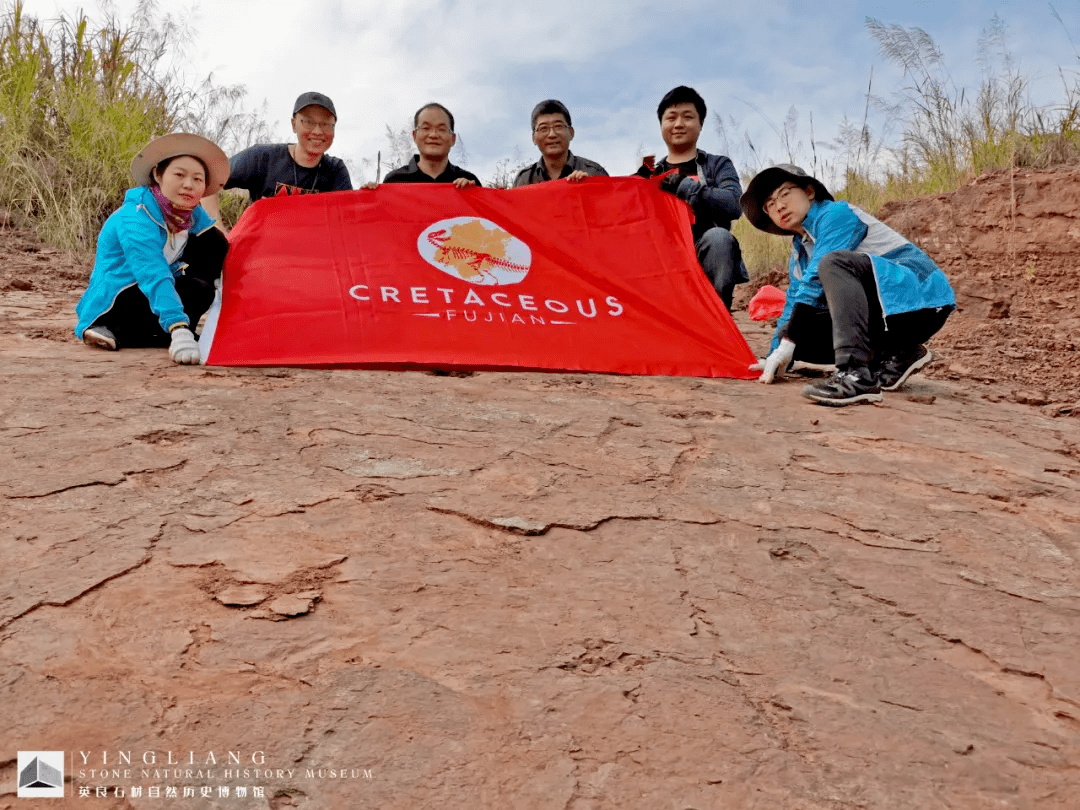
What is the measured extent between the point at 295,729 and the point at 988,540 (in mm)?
1247

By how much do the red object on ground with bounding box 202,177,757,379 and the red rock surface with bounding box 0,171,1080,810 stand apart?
650mm

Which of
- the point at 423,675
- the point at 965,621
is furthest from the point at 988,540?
the point at 423,675

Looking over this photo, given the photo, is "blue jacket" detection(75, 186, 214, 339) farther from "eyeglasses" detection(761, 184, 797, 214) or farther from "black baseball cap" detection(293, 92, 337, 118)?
"eyeglasses" detection(761, 184, 797, 214)

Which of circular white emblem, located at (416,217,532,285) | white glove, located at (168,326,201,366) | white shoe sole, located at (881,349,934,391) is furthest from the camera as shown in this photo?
circular white emblem, located at (416,217,532,285)

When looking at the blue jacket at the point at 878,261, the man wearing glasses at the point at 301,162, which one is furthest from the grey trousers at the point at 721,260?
the man wearing glasses at the point at 301,162

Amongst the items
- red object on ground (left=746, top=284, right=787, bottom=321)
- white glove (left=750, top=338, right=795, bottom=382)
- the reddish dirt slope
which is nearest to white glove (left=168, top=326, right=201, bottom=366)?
white glove (left=750, top=338, right=795, bottom=382)

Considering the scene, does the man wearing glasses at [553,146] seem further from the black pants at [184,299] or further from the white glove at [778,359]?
the black pants at [184,299]

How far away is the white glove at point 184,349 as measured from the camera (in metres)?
2.54

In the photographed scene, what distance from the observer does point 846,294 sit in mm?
2689

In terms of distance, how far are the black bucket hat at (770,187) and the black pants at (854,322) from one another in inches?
9.7

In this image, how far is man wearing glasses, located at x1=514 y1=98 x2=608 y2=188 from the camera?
369 cm

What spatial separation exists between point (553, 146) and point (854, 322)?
63.9 inches

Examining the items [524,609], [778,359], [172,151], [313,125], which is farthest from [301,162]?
[524,609]

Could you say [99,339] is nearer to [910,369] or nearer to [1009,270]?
[910,369]
